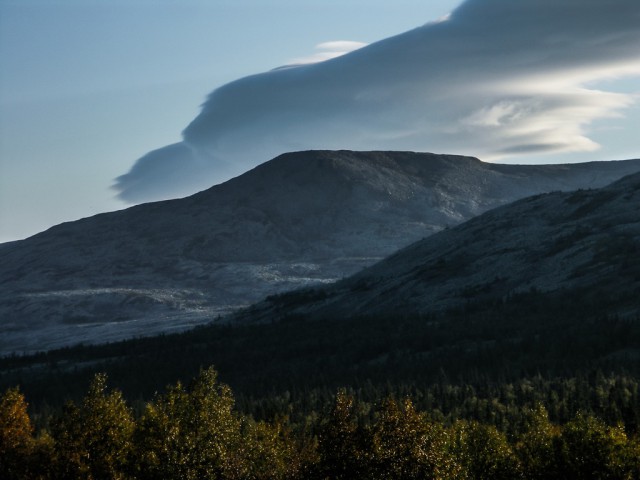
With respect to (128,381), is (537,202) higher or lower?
higher

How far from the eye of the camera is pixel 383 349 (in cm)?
10775

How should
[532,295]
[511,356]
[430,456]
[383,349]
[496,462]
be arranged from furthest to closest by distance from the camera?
1. [532,295]
2. [383,349]
3. [511,356]
4. [496,462]
5. [430,456]

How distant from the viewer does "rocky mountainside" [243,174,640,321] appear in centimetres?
12538

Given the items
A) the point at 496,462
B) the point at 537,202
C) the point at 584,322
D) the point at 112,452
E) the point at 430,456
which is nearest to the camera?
the point at 430,456

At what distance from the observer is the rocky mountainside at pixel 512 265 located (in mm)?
125375

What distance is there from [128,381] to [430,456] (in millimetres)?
83825

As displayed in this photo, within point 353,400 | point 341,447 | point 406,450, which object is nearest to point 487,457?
point 406,450

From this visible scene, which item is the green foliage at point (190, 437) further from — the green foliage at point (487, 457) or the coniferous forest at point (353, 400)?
the green foliage at point (487, 457)

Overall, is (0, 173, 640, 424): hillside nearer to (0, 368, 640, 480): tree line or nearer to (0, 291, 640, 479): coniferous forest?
(0, 291, 640, 479): coniferous forest

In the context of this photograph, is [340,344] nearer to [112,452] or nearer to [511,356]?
[511,356]

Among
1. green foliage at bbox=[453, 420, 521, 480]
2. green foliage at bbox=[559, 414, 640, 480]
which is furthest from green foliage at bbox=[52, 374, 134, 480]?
green foliage at bbox=[559, 414, 640, 480]

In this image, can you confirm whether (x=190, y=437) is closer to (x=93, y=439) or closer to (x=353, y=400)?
(x=93, y=439)

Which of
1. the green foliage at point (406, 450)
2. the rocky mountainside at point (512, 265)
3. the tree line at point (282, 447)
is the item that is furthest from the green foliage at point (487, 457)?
the rocky mountainside at point (512, 265)

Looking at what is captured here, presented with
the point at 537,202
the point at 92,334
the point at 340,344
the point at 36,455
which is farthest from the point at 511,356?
the point at 92,334
